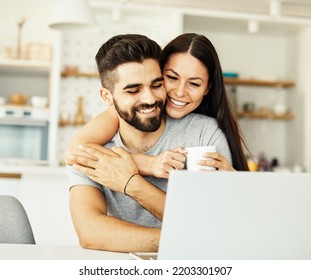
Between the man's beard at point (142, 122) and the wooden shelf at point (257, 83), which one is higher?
the wooden shelf at point (257, 83)

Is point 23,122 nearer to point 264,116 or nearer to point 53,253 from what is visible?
point 264,116

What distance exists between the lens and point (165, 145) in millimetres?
1957

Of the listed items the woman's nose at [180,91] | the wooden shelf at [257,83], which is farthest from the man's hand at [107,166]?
the wooden shelf at [257,83]

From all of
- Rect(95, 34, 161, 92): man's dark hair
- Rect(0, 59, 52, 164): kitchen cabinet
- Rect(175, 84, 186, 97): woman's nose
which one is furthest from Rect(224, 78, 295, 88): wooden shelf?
Rect(95, 34, 161, 92): man's dark hair

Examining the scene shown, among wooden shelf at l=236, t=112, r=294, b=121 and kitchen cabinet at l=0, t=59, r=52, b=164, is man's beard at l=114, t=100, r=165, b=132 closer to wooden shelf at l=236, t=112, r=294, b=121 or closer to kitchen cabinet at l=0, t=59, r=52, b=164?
kitchen cabinet at l=0, t=59, r=52, b=164

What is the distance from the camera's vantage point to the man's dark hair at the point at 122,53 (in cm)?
177

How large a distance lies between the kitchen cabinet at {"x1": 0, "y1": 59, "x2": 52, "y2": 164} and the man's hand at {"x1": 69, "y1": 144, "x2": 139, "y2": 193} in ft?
12.8

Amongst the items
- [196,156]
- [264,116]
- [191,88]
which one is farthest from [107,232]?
[264,116]

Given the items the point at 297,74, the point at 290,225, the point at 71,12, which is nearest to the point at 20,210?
the point at 290,225

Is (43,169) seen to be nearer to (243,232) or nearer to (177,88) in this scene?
(177,88)

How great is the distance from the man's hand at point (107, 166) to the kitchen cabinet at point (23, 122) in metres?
3.92

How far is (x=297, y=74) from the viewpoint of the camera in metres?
6.43

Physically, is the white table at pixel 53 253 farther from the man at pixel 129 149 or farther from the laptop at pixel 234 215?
the laptop at pixel 234 215

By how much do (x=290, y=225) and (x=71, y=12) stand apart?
280 cm
